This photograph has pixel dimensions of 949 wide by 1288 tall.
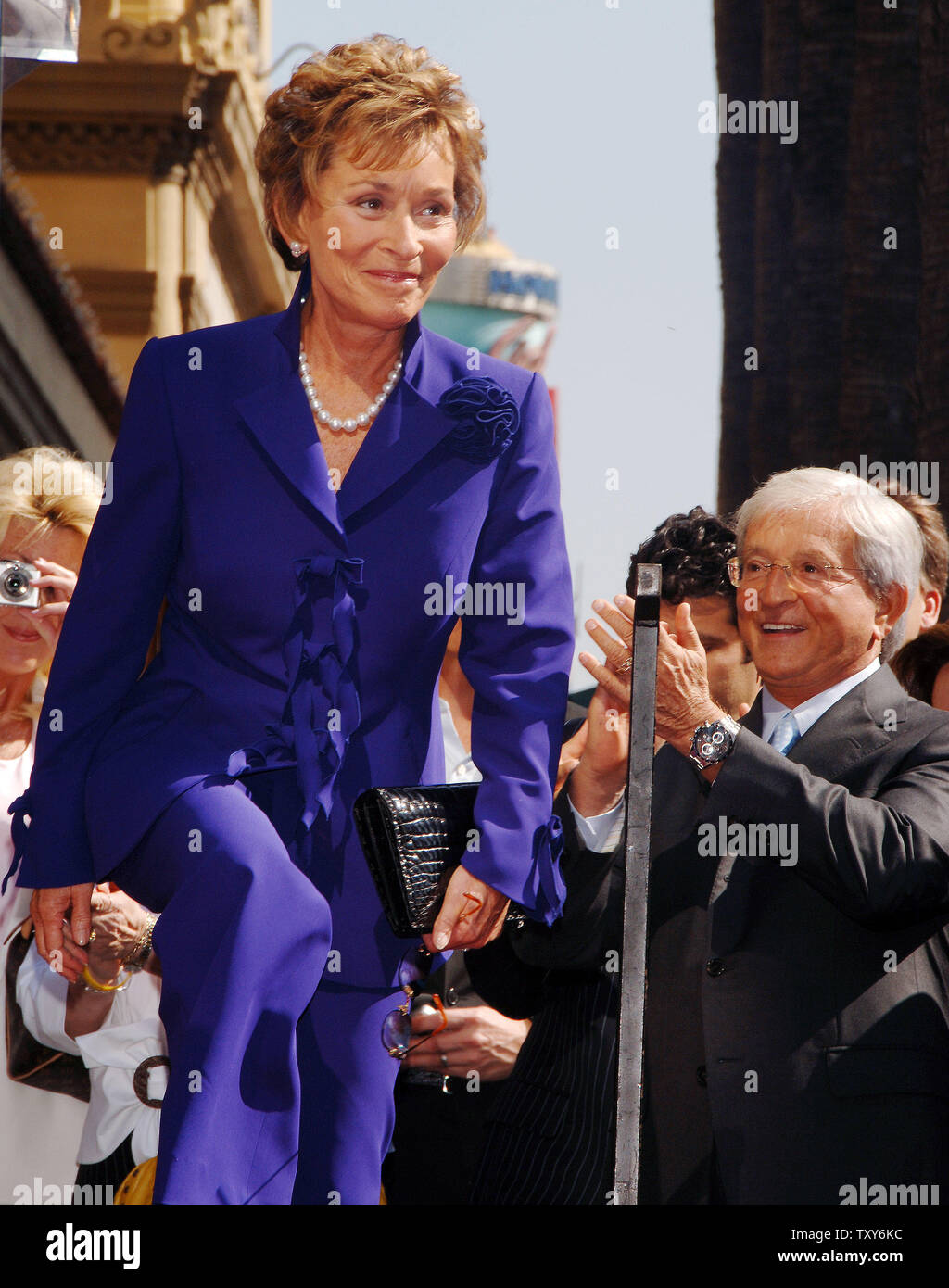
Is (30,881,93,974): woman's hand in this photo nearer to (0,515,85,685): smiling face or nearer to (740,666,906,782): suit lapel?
(0,515,85,685): smiling face

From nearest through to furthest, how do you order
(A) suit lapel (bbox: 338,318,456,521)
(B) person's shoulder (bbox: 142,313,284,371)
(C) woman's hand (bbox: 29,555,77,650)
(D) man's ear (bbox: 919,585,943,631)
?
(A) suit lapel (bbox: 338,318,456,521), (B) person's shoulder (bbox: 142,313,284,371), (C) woman's hand (bbox: 29,555,77,650), (D) man's ear (bbox: 919,585,943,631)

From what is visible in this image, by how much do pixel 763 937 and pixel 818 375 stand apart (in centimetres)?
681

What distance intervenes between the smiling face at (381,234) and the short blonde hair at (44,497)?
138 cm

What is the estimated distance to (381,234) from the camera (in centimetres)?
352

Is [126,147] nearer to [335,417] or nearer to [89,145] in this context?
[89,145]

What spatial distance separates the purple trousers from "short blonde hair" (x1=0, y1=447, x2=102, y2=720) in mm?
1468

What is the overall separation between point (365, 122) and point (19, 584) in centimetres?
155

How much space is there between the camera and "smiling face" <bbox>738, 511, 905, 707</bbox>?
4023 millimetres

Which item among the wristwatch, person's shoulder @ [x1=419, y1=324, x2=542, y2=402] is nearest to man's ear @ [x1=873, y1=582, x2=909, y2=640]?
the wristwatch
